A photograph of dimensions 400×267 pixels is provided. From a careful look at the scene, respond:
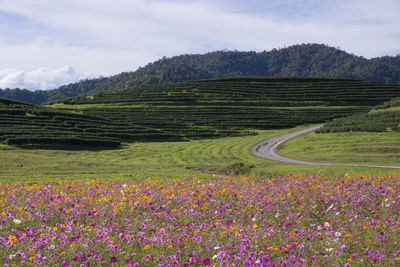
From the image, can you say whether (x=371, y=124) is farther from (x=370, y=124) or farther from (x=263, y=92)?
(x=263, y=92)

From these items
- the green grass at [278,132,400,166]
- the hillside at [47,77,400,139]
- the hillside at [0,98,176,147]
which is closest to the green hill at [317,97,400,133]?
the green grass at [278,132,400,166]

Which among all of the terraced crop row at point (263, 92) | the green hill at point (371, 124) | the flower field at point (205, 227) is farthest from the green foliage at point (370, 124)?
the terraced crop row at point (263, 92)

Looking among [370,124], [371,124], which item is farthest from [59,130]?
[371,124]

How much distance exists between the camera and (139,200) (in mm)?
9391

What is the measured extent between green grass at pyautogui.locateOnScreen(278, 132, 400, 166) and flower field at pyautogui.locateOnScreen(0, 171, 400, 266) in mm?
30510

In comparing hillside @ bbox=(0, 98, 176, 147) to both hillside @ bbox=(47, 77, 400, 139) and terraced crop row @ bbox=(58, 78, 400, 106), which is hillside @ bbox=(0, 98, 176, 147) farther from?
terraced crop row @ bbox=(58, 78, 400, 106)

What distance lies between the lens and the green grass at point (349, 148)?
3953cm

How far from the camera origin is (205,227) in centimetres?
715

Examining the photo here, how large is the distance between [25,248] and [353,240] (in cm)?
588

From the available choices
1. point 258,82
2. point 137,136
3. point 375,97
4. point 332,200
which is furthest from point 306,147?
point 258,82

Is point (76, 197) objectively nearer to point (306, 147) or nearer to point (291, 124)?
point (306, 147)

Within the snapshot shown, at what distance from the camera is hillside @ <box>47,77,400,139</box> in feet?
280

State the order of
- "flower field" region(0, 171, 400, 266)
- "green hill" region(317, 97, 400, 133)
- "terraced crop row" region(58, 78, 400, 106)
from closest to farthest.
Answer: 1. "flower field" region(0, 171, 400, 266)
2. "green hill" region(317, 97, 400, 133)
3. "terraced crop row" region(58, 78, 400, 106)

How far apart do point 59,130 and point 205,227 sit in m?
62.3
